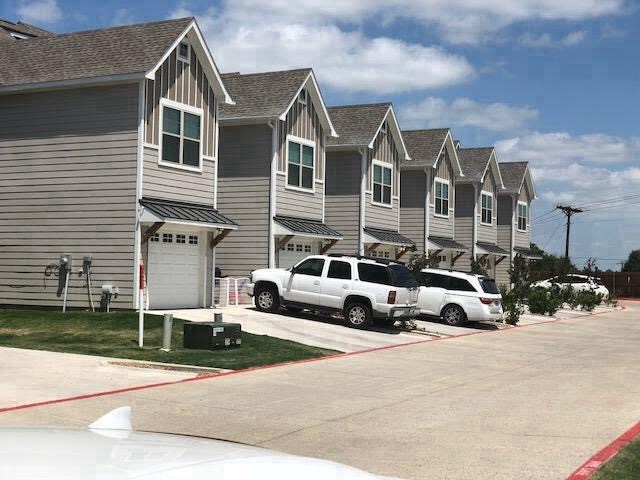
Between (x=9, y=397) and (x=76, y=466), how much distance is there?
1018 cm

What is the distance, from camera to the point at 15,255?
23.9 meters

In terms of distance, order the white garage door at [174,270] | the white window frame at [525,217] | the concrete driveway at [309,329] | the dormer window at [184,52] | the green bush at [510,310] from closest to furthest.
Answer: the concrete driveway at [309,329] → the white garage door at [174,270] → the dormer window at [184,52] → the green bush at [510,310] → the white window frame at [525,217]

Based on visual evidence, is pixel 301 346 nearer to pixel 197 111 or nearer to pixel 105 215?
pixel 105 215

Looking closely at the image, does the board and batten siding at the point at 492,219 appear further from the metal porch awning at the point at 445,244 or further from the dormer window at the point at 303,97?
the dormer window at the point at 303,97

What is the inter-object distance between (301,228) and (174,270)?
6.44 metres

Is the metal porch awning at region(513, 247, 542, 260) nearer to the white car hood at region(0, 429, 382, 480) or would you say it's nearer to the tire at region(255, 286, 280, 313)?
the tire at region(255, 286, 280, 313)

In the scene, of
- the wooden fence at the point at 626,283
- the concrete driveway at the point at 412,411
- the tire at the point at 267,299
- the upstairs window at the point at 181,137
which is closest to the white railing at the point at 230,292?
the tire at the point at 267,299

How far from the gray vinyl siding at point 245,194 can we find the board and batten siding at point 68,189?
7002 mm

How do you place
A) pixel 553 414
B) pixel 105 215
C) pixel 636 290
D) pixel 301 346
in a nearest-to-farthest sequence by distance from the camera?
pixel 553 414
pixel 301 346
pixel 105 215
pixel 636 290

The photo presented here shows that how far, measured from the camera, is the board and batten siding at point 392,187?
3491 centimetres

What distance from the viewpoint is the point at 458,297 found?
2730cm

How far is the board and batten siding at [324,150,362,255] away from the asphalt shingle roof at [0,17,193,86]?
A: 1218 centimetres

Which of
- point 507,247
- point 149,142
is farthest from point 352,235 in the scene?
point 507,247

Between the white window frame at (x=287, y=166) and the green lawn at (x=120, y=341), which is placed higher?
the white window frame at (x=287, y=166)
